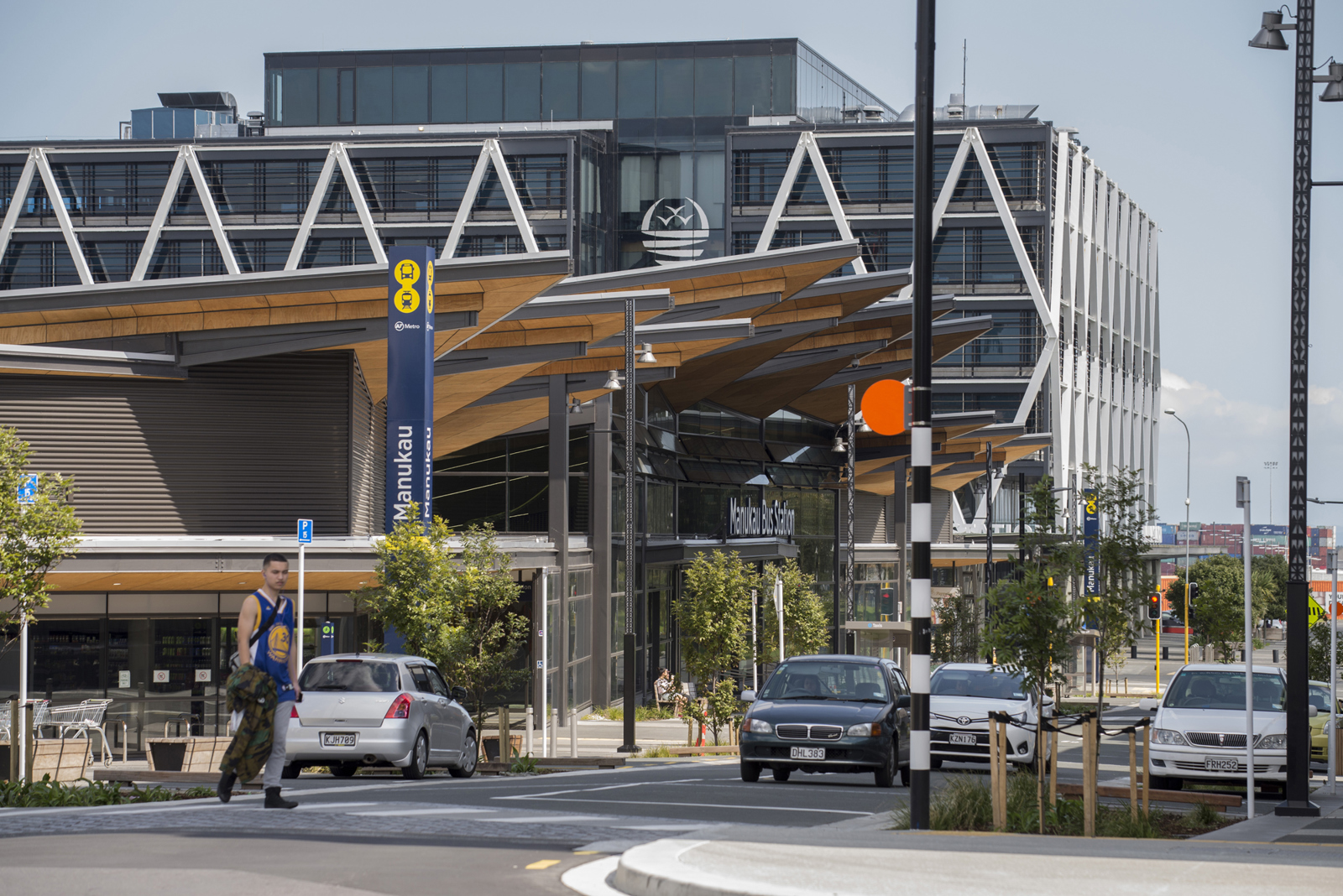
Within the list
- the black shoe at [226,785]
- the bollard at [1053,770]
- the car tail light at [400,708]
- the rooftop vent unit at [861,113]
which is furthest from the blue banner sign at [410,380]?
the rooftop vent unit at [861,113]

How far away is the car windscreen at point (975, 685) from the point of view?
73.0 ft

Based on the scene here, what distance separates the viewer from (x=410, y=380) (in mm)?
27734

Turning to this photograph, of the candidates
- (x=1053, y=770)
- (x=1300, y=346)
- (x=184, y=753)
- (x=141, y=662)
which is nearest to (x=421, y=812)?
(x=1053, y=770)

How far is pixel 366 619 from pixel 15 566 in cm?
1438

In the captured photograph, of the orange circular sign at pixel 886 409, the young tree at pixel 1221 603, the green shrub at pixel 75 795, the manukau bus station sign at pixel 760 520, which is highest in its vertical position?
the orange circular sign at pixel 886 409

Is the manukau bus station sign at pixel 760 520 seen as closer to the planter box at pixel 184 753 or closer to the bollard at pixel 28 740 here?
the planter box at pixel 184 753

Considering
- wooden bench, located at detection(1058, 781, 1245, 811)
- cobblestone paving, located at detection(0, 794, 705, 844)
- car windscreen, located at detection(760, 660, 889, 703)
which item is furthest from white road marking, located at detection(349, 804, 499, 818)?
car windscreen, located at detection(760, 660, 889, 703)

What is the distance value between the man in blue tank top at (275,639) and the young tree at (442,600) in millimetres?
12488

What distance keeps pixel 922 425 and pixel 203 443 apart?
21.1 m

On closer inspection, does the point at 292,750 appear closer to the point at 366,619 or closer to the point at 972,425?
the point at 366,619

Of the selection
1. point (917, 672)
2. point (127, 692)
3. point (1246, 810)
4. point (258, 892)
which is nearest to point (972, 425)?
point (127, 692)

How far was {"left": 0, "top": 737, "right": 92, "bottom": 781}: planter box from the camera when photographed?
763 inches

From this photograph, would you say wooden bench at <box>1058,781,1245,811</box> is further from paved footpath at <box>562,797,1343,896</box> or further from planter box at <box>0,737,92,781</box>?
planter box at <box>0,737,92,781</box>

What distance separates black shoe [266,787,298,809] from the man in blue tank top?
722mm
